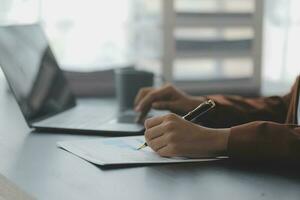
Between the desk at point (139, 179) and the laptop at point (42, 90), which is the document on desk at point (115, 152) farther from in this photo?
the laptop at point (42, 90)

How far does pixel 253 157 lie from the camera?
3.17 feet

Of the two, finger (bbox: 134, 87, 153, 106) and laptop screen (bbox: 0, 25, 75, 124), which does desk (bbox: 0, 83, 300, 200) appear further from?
finger (bbox: 134, 87, 153, 106)

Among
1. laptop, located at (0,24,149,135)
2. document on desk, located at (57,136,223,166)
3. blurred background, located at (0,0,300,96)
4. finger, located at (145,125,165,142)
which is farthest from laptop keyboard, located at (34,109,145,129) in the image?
blurred background, located at (0,0,300,96)

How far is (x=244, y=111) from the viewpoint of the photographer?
4.60 ft

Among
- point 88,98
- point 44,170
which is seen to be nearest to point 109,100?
point 88,98

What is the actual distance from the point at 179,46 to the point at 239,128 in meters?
1.65

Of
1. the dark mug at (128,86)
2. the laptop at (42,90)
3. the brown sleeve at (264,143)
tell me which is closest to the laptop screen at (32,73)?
the laptop at (42,90)

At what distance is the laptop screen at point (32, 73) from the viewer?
4.26 feet

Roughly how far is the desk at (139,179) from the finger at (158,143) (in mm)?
52

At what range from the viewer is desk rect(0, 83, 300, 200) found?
0.81 metres

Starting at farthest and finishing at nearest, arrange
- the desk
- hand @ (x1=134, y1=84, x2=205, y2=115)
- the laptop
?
hand @ (x1=134, y1=84, x2=205, y2=115), the laptop, the desk

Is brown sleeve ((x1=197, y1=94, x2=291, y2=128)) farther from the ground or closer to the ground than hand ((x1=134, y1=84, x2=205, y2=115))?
closer to the ground

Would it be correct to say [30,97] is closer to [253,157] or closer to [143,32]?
[253,157]

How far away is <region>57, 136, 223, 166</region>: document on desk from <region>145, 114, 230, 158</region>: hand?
0.01 metres
